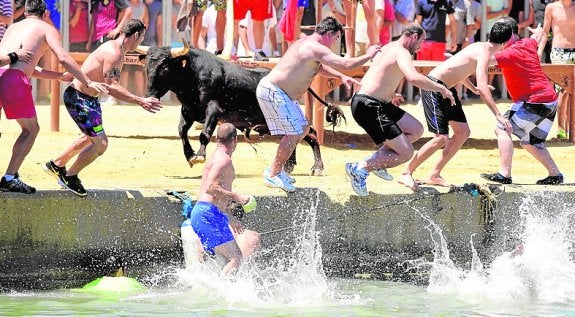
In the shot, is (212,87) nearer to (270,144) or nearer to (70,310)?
(270,144)

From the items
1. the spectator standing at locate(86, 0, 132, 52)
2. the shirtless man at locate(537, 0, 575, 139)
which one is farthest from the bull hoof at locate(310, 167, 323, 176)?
the spectator standing at locate(86, 0, 132, 52)

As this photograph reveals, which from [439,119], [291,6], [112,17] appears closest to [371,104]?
[439,119]

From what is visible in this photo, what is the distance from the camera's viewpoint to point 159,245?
35.5ft

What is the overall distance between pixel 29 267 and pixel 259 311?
193cm

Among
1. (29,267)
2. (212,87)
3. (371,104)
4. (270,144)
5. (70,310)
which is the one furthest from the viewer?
(270,144)

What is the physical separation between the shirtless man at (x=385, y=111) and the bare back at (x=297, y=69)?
465 mm

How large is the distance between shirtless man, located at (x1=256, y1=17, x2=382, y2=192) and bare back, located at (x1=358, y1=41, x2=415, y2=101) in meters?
Answer: 0.16

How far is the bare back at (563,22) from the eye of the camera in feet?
56.1

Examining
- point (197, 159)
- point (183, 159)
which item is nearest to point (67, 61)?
point (197, 159)

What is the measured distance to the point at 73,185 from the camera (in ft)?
34.3

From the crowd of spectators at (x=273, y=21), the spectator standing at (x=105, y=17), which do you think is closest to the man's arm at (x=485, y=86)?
the crowd of spectators at (x=273, y=21)

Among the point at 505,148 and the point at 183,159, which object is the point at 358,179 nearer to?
the point at 505,148

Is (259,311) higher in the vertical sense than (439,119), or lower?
lower

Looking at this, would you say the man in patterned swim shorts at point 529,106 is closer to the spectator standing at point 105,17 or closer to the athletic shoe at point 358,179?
the athletic shoe at point 358,179
